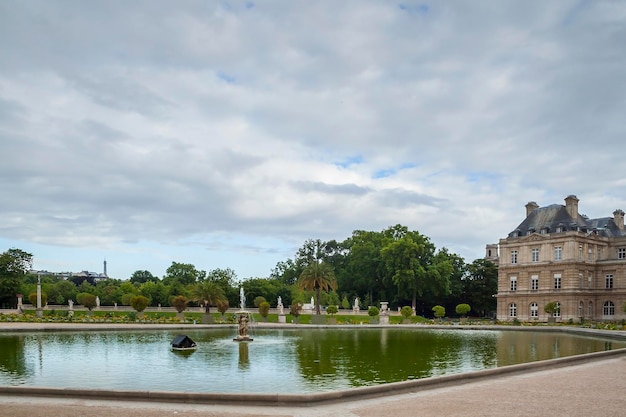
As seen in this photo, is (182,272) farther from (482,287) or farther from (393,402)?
(393,402)

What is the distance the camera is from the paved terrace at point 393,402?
40.4 feet

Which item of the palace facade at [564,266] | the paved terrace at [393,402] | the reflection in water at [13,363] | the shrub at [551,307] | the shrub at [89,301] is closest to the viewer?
the paved terrace at [393,402]

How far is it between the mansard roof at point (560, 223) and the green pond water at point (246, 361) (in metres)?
41.6

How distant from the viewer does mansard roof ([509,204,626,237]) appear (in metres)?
72.6

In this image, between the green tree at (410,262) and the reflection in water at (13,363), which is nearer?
the reflection in water at (13,363)

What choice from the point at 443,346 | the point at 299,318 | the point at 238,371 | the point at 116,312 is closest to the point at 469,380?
the point at 238,371

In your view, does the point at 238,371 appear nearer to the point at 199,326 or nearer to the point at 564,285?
the point at 199,326

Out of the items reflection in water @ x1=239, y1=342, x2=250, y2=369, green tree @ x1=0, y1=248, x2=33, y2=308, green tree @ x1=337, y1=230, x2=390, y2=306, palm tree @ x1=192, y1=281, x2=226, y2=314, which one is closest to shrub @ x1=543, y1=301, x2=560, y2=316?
green tree @ x1=337, y1=230, x2=390, y2=306

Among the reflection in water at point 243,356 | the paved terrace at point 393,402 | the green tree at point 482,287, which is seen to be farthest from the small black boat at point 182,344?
the green tree at point 482,287

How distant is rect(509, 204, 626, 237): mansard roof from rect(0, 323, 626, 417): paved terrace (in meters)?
60.5

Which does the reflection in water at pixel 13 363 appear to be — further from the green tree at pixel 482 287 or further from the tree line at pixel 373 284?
the green tree at pixel 482 287

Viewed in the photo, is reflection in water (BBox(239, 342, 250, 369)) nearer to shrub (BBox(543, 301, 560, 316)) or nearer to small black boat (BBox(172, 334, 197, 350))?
small black boat (BBox(172, 334, 197, 350))

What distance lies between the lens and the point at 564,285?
7006 centimetres

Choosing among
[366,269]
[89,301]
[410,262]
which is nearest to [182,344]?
[89,301]
